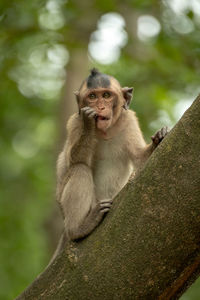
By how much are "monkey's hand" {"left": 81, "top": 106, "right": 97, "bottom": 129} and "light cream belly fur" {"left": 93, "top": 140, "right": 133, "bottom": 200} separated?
767 mm

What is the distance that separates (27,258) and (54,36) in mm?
10357

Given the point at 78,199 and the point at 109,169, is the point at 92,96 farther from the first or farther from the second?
the point at 78,199

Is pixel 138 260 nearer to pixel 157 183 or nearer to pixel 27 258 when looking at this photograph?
pixel 157 183

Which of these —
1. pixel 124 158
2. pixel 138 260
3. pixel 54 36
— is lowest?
pixel 54 36

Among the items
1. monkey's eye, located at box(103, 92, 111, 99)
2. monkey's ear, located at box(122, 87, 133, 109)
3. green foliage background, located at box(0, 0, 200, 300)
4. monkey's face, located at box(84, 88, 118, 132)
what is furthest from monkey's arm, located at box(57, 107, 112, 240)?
green foliage background, located at box(0, 0, 200, 300)

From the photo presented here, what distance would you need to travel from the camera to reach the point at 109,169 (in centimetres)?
656

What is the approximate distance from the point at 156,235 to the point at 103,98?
2649 mm

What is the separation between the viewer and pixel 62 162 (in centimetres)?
679

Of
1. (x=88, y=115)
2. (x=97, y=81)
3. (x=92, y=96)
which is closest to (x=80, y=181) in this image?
(x=88, y=115)

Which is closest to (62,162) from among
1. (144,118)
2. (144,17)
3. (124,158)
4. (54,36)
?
(124,158)

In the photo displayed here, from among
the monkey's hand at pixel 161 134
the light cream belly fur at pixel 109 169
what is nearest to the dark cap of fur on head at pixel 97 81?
the light cream belly fur at pixel 109 169

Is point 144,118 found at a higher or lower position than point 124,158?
lower

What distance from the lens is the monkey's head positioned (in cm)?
601

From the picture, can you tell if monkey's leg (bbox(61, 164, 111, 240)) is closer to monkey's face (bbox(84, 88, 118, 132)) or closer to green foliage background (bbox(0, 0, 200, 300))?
monkey's face (bbox(84, 88, 118, 132))
